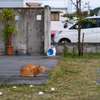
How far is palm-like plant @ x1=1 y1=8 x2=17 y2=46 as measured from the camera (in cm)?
1178

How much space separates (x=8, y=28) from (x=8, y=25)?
0.89 feet

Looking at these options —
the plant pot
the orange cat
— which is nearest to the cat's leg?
the orange cat

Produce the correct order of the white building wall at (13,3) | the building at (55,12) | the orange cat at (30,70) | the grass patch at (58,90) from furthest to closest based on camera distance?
the white building wall at (13,3) → the building at (55,12) → the orange cat at (30,70) → the grass patch at (58,90)

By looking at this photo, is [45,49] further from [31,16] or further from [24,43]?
[31,16]

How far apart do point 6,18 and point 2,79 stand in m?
7.48

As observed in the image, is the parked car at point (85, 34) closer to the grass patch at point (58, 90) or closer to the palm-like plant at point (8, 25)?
the palm-like plant at point (8, 25)

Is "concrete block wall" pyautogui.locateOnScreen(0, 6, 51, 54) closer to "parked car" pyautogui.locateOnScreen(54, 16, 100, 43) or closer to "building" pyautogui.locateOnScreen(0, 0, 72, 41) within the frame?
"parked car" pyautogui.locateOnScreen(54, 16, 100, 43)

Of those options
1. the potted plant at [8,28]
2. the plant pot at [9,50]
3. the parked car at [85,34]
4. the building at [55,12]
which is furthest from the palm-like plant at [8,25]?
the building at [55,12]

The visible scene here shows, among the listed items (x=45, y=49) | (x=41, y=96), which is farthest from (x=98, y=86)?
(x=45, y=49)

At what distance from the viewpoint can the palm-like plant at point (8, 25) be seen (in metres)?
11.8

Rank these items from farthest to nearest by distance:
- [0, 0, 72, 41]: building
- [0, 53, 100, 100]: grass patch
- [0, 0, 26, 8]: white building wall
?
1. [0, 0, 26, 8]: white building wall
2. [0, 0, 72, 41]: building
3. [0, 53, 100, 100]: grass patch

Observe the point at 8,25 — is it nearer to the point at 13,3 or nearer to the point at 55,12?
the point at 55,12

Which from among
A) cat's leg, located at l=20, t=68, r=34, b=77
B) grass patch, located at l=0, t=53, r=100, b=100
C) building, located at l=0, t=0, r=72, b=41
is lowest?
grass patch, located at l=0, t=53, r=100, b=100

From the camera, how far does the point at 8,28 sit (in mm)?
11797
